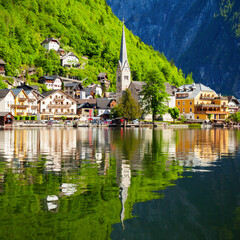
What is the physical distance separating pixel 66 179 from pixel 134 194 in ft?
13.1

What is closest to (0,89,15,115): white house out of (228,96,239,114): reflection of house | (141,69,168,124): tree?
(141,69,168,124): tree

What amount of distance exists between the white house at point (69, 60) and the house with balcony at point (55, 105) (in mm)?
57684

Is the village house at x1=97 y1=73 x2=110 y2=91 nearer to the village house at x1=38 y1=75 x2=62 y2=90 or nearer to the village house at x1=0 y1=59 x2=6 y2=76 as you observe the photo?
the village house at x1=38 y1=75 x2=62 y2=90

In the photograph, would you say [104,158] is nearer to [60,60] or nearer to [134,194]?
[134,194]

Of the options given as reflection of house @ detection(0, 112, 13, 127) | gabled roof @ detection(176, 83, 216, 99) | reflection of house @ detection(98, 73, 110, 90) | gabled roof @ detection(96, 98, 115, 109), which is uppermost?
reflection of house @ detection(98, 73, 110, 90)

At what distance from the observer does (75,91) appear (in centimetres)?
16575

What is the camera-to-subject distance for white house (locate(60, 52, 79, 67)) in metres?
192

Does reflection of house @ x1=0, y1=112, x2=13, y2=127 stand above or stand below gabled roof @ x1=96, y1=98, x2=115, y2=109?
below

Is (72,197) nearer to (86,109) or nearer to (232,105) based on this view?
(86,109)

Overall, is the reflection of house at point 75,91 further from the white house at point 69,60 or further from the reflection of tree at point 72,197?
the reflection of tree at point 72,197

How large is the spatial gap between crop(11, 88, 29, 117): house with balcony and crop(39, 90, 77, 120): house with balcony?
870 centimetres

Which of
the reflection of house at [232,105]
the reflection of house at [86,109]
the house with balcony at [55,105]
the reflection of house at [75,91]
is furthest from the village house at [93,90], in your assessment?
the reflection of house at [232,105]

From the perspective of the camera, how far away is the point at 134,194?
1405 centimetres

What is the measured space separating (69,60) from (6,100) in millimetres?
81016
